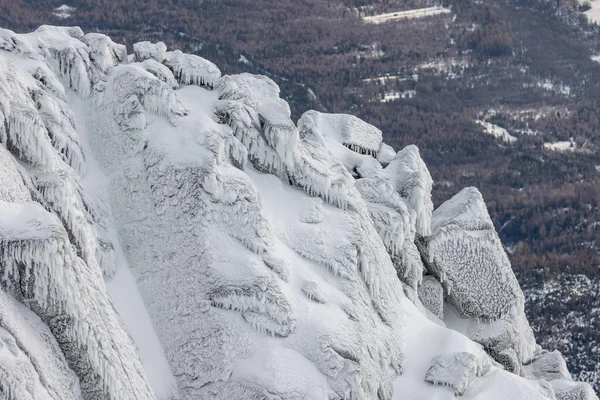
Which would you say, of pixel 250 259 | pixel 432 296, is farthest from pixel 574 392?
pixel 250 259

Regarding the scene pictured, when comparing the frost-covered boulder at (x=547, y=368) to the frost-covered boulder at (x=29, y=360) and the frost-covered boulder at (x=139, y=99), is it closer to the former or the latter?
the frost-covered boulder at (x=139, y=99)

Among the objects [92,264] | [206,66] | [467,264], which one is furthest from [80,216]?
[467,264]

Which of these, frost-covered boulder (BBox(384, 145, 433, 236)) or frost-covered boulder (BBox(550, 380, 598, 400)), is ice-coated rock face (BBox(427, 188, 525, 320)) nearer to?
frost-covered boulder (BBox(384, 145, 433, 236))

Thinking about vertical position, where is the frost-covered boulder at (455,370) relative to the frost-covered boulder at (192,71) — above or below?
below

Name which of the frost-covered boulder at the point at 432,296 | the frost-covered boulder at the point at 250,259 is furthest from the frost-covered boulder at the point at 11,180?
the frost-covered boulder at the point at 432,296

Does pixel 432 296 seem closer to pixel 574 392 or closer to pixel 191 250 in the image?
pixel 574 392

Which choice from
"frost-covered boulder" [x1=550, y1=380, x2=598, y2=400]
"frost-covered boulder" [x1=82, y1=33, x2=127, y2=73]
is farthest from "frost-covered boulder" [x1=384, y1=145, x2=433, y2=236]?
"frost-covered boulder" [x1=82, y1=33, x2=127, y2=73]
